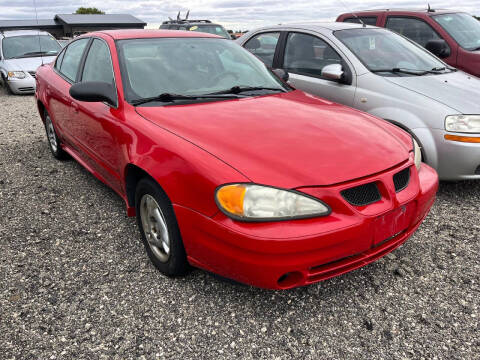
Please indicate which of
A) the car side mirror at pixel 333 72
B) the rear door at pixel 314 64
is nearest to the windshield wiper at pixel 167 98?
the car side mirror at pixel 333 72

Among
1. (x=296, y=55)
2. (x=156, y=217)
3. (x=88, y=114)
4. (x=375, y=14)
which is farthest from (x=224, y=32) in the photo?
(x=156, y=217)

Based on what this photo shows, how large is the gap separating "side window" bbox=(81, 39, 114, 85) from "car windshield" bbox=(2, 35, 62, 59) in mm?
8189

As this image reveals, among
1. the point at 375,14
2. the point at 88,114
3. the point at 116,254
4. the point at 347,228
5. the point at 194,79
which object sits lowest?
the point at 116,254

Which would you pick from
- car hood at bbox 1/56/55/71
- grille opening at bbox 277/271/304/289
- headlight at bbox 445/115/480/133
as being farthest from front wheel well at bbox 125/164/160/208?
car hood at bbox 1/56/55/71

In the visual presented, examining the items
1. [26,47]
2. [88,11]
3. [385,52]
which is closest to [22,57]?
[26,47]

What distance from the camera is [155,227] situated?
8.52 feet

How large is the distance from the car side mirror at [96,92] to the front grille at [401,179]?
1.91m

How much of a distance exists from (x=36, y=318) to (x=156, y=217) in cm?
87

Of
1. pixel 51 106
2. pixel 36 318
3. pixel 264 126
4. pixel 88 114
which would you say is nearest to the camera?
pixel 36 318

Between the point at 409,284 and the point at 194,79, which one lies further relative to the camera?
the point at 194,79

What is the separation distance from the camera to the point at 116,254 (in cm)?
290

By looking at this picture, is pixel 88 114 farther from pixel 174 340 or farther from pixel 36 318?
pixel 174 340

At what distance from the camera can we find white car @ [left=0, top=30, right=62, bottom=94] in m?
9.91

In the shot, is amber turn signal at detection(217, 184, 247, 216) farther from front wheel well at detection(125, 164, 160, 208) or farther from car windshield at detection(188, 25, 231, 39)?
car windshield at detection(188, 25, 231, 39)
